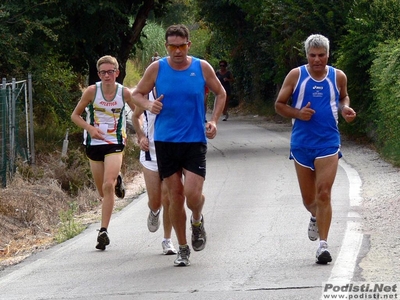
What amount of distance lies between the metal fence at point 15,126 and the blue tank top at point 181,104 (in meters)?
6.87

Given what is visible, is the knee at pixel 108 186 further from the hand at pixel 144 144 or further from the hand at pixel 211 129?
the hand at pixel 211 129

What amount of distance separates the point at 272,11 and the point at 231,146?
5.38 m

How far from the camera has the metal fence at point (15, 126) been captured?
1498 centimetres

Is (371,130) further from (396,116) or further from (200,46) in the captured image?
(200,46)

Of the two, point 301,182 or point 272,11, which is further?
point 272,11

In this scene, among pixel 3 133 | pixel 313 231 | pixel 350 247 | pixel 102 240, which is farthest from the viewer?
pixel 3 133

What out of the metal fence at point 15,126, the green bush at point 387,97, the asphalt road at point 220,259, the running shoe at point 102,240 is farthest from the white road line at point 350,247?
the metal fence at point 15,126

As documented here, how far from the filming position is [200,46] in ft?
149

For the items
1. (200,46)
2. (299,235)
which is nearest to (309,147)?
(299,235)

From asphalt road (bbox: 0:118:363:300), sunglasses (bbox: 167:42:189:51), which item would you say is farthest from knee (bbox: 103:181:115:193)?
sunglasses (bbox: 167:42:189:51)

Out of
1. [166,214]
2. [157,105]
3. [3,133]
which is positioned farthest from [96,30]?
[157,105]

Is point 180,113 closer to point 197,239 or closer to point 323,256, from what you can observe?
point 197,239

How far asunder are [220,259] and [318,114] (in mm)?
1614

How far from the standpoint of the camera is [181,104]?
8094mm
